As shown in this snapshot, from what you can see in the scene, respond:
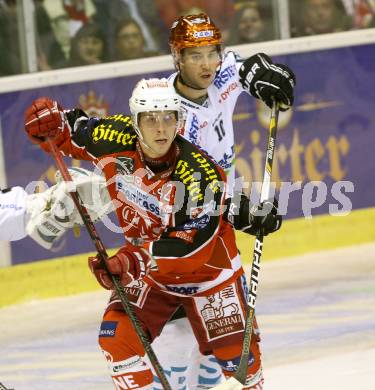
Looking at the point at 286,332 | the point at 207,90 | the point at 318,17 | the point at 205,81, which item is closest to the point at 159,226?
the point at 205,81

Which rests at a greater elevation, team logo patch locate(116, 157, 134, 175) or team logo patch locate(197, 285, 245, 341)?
team logo patch locate(116, 157, 134, 175)

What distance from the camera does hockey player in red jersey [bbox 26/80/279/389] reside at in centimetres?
480

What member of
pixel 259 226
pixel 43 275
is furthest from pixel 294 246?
pixel 259 226

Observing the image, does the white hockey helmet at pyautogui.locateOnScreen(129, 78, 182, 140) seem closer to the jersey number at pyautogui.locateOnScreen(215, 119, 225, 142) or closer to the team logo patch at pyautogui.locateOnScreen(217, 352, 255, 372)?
the jersey number at pyautogui.locateOnScreen(215, 119, 225, 142)

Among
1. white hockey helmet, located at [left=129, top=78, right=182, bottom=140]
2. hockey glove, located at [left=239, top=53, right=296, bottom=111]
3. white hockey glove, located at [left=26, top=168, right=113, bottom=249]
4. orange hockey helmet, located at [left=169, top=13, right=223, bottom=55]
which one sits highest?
orange hockey helmet, located at [left=169, top=13, right=223, bottom=55]

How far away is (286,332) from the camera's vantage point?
7082 millimetres

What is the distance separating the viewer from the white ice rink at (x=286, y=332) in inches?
247

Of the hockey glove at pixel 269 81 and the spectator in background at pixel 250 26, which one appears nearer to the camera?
the hockey glove at pixel 269 81

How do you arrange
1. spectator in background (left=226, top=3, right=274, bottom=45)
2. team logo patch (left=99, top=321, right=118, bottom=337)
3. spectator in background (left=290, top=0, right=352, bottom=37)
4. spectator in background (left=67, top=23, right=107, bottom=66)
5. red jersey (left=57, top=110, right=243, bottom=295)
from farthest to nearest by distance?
1. spectator in background (left=290, top=0, right=352, bottom=37)
2. spectator in background (left=226, top=3, right=274, bottom=45)
3. spectator in background (left=67, top=23, right=107, bottom=66)
4. team logo patch (left=99, top=321, right=118, bottom=337)
5. red jersey (left=57, top=110, right=243, bottom=295)

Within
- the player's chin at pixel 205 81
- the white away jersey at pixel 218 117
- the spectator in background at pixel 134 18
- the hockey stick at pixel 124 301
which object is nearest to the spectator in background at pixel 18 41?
the spectator in background at pixel 134 18

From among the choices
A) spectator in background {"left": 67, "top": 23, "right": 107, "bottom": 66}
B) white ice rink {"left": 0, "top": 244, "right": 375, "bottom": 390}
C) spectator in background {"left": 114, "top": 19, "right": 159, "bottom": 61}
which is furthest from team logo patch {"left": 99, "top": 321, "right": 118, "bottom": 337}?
spectator in background {"left": 114, "top": 19, "right": 159, "bottom": 61}

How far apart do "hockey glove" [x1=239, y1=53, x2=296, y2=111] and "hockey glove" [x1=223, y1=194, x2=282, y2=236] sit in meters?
0.67

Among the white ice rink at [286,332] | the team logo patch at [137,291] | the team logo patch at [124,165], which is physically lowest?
the white ice rink at [286,332]

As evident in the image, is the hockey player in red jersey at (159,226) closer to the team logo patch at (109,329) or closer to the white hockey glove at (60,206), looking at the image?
the team logo patch at (109,329)
